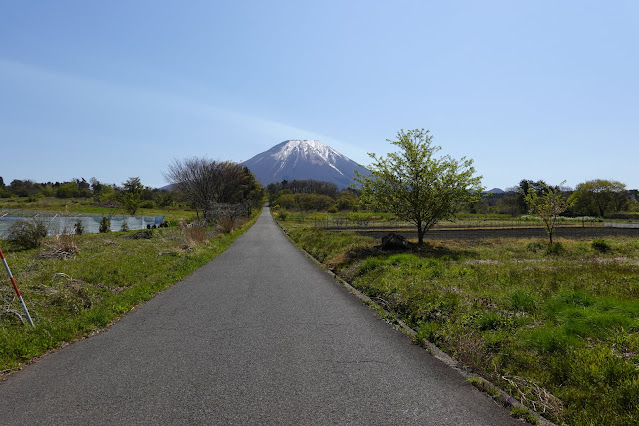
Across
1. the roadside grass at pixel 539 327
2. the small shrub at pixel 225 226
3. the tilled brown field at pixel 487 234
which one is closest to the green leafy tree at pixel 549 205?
the tilled brown field at pixel 487 234

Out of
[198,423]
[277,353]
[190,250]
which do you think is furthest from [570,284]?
[190,250]

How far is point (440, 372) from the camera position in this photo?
4031 millimetres

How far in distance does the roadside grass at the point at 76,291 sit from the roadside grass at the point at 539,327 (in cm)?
540

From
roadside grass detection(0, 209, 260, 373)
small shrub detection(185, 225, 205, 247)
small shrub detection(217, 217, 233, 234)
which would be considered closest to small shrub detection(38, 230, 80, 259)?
roadside grass detection(0, 209, 260, 373)

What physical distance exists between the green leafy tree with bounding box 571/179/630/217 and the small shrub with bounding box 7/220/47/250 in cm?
9450

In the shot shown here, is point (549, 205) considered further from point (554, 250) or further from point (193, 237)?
point (193, 237)

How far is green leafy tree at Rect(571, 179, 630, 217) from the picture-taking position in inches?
3076

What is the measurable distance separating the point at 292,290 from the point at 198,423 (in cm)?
564

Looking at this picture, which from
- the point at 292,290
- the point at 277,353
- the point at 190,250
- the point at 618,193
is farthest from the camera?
the point at 618,193

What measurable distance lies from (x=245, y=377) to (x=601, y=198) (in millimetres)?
99657

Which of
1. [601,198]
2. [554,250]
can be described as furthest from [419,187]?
[601,198]

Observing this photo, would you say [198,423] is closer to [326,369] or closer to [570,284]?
[326,369]

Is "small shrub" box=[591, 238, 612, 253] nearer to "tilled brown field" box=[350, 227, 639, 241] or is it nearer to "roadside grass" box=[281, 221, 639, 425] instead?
"roadside grass" box=[281, 221, 639, 425]

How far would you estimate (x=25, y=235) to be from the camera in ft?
50.4
